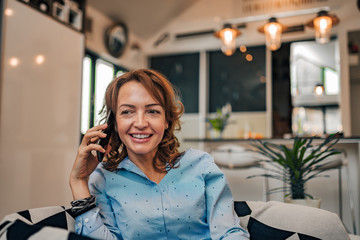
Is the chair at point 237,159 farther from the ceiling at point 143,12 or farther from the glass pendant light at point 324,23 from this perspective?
the ceiling at point 143,12

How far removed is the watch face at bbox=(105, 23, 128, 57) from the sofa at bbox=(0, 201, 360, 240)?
3832 mm

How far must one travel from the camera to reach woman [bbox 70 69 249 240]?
3.48ft

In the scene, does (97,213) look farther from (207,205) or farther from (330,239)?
(330,239)

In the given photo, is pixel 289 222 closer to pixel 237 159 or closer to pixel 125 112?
pixel 125 112

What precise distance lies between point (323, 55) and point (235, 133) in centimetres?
171

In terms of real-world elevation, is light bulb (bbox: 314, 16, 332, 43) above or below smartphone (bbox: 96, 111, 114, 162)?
above

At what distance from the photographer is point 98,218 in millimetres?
1005

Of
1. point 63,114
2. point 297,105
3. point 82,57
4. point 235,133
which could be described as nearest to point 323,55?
point 297,105

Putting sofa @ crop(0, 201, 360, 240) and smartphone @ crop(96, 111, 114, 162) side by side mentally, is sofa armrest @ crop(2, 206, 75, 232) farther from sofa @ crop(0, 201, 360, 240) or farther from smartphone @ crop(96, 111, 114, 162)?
smartphone @ crop(96, 111, 114, 162)

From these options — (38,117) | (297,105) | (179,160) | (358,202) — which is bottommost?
(358,202)

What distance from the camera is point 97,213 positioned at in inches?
39.8

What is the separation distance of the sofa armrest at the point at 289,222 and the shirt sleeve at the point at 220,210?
0.11 metres

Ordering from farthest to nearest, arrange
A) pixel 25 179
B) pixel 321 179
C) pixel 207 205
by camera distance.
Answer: pixel 321 179 → pixel 25 179 → pixel 207 205

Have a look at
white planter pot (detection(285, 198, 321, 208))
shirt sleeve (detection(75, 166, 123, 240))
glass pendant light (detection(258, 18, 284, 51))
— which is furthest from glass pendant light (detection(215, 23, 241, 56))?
shirt sleeve (detection(75, 166, 123, 240))
